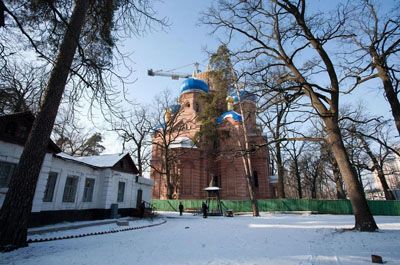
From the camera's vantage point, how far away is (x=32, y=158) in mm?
7074

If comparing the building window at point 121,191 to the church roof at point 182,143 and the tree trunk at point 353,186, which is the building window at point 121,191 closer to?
the tree trunk at point 353,186

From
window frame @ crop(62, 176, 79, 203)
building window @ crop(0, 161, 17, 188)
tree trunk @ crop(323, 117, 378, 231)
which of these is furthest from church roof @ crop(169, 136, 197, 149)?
building window @ crop(0, 161, 17, 188)

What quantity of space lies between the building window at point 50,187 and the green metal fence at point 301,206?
18.8 metres

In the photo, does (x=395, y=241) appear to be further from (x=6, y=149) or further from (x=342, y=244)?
(x=6, y=149)

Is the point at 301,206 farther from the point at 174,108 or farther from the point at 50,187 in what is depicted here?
the point at 50,187

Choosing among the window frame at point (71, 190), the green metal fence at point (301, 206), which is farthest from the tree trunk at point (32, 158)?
the green metal fence at point (301, 206)

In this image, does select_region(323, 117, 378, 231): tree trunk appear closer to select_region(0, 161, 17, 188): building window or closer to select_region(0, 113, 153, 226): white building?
select_region(0, 113, 153, 226): white building

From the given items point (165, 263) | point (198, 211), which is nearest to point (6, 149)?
point (165, 263)

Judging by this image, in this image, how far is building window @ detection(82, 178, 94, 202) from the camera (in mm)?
16038

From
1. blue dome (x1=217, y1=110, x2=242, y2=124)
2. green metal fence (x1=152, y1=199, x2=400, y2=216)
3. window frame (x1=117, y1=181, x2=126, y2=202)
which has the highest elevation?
blue dome (x1=217, y1=110, x2=242, y2=124)

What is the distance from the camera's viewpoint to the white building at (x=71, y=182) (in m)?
11.0

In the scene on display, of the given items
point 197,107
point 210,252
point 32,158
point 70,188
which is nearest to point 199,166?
point 197,107

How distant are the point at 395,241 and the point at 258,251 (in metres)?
4.40

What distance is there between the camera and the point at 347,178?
416 inches
